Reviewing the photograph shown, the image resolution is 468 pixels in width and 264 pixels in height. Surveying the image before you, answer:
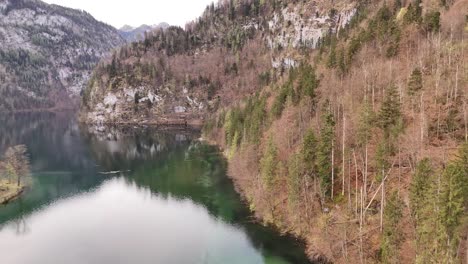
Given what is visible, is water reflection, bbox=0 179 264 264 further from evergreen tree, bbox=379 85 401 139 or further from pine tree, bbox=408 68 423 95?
pine tree, bbox=408 68 423 95

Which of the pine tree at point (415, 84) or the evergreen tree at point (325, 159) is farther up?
the pine tree at point (415, 84)

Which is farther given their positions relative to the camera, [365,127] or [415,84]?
[415,84]

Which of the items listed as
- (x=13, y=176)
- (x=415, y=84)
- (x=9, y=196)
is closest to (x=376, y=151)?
(x=415, y=84)

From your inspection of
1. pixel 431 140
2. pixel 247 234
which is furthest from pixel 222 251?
pixel 431 140

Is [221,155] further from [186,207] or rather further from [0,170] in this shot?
[0,170]

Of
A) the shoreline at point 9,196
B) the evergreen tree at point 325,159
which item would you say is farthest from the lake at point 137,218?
the evergreen tree at point 325,159

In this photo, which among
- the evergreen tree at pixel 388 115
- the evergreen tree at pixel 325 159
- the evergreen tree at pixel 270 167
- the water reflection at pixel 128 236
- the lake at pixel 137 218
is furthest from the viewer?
→ the evergreen tree at pixel 270 167

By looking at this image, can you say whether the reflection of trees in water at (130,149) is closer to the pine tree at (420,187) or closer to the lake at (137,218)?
the lake at (137,218)

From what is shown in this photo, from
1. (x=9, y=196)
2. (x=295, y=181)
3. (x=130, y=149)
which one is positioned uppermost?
(x=295, y=181)

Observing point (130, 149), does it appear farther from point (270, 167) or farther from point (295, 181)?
point (295, 181)

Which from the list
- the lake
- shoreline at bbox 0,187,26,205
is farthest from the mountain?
shoreline at bbox 0,187,26,205
